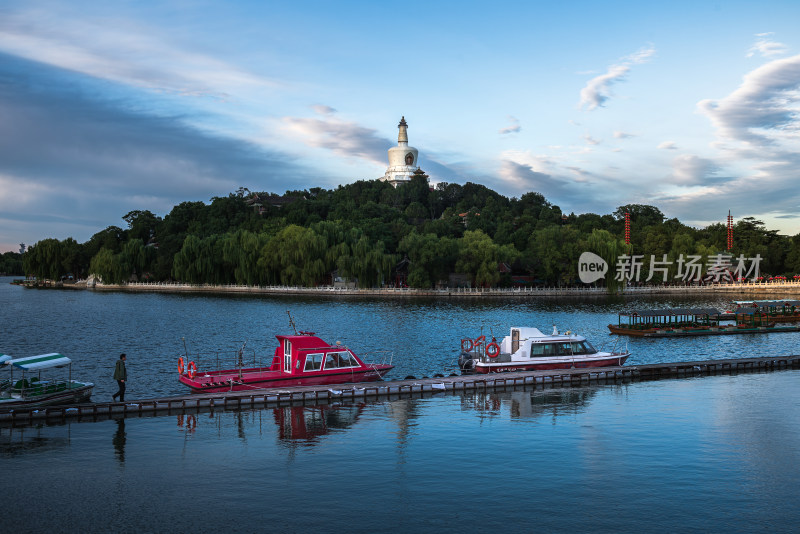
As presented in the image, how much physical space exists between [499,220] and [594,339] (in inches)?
3853

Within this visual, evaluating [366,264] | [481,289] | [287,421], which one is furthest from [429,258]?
[287,421]

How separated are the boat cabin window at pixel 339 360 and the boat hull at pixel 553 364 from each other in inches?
279

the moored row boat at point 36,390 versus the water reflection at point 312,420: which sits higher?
the moored row boat at point 36,390

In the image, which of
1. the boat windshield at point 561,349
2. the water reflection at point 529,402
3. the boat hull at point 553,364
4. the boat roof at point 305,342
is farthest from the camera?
the boat windshield at point 561,349

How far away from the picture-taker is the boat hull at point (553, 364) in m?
34.6

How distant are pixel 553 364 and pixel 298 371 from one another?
14346mm

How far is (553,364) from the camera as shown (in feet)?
117

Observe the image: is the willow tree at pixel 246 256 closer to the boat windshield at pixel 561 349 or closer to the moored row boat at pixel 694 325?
the moored row boat at pixel 694 325

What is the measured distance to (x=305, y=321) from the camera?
69812 millimetres

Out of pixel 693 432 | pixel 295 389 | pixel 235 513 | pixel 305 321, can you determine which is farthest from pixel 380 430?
pixel 305 321

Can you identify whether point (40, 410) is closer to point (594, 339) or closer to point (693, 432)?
point (693, 432)

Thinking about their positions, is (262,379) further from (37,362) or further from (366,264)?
(366,264)

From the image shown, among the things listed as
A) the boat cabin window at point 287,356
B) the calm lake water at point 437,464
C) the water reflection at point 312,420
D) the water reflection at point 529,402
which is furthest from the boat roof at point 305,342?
the water reflection at point 529,402

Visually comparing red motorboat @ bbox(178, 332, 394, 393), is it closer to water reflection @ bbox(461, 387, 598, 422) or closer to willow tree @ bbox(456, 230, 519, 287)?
water reflection @ bbox(461, 387, 598, 422)
